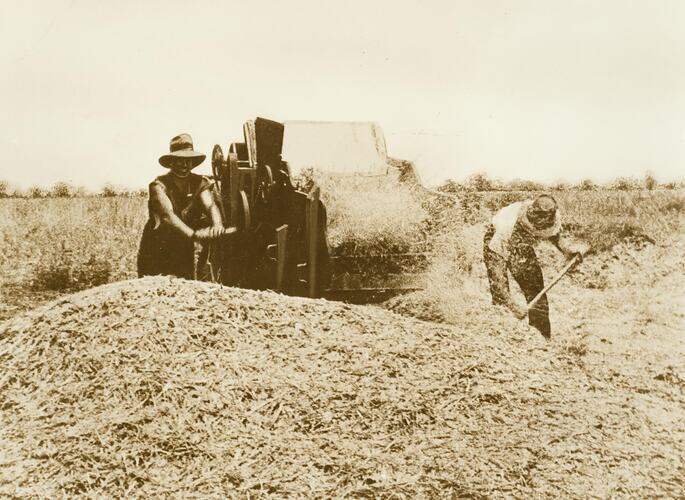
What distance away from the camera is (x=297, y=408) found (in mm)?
3156

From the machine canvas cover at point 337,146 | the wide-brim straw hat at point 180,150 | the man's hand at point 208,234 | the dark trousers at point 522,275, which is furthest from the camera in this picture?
the machine canvas cover at point 337,146

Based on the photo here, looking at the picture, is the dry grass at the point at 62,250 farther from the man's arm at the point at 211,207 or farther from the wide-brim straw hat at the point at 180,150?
the man's arm at the point at 211,207

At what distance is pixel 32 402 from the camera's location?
10.5 ft

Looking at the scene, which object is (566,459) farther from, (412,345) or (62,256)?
(62,256)

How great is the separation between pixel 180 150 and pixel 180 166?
0.50 feet

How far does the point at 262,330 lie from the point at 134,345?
704 millimetres

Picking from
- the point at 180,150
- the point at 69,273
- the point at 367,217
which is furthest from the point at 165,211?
the point at 69,273

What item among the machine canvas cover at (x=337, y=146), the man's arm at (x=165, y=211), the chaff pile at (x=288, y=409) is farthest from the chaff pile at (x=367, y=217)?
Result: the chaff pile at (x=288, y=409)

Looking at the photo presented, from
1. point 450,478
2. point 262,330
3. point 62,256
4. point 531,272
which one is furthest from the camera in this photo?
point 62,256

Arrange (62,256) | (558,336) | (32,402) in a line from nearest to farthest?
(32,402), (558,336), (62,256)

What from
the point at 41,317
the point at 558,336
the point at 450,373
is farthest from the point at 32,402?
the point at 558,336

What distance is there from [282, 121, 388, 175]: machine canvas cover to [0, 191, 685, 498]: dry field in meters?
2.59

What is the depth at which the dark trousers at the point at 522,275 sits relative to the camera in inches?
248

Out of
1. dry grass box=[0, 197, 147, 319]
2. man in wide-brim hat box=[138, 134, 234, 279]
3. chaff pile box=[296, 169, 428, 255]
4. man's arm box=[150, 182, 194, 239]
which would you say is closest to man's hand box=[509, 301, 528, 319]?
chaff pile box=[296, 169, 428, 255]
